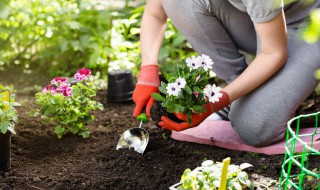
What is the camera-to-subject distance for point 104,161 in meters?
2.41

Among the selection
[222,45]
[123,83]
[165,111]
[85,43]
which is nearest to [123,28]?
[85,43]

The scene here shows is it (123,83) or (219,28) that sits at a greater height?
(219,28)

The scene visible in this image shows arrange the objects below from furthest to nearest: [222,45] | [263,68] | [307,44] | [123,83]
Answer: [123,83]
[222,45]
[307,44]
[263,68]

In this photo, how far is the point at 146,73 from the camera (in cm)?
253

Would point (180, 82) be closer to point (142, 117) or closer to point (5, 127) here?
point (142, 117)

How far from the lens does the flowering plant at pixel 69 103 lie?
2.54 metres

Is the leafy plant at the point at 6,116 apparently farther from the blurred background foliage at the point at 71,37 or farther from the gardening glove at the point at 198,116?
the blurred background foliage at the point at 71,37

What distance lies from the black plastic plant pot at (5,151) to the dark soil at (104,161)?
3 cm

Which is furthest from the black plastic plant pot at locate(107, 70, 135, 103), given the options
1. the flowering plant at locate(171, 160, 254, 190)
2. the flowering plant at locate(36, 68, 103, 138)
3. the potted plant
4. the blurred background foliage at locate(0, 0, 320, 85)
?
the flowering plant at locate(171, 160, 254, 190)

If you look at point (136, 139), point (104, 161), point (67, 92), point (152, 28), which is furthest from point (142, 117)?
point (152, 28)

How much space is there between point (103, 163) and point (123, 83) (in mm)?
933

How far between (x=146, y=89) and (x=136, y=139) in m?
0.24

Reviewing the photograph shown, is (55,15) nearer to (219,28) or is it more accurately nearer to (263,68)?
(219,28)

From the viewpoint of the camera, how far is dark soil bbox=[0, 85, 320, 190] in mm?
2178
